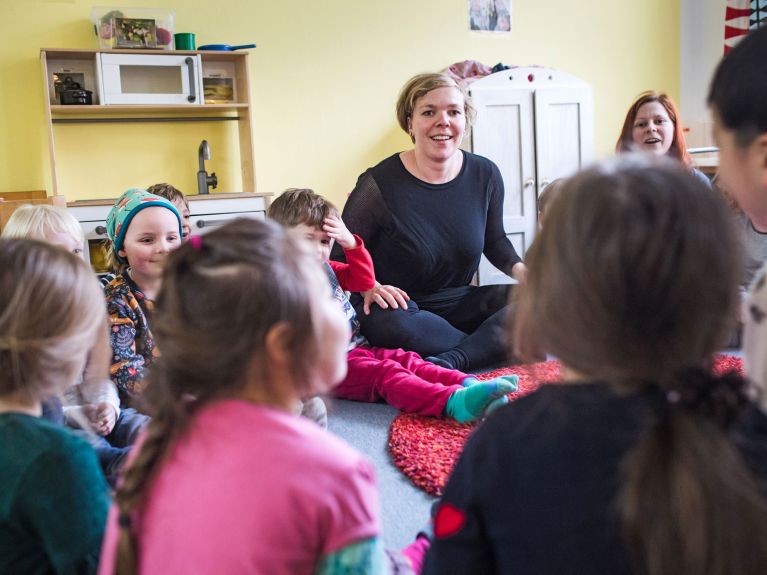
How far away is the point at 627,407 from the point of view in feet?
2.03

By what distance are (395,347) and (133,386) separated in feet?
2.82

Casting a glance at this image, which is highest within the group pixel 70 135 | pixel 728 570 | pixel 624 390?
pixel 70 135

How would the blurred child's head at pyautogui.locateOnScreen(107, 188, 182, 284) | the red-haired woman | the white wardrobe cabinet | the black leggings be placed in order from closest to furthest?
the blurred child's head at pyautogui.locateOnScreen(107, 188, 182, 284), the black leggings, the red-haired woman, the white wardrobe cabinet

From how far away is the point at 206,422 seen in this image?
28.6 inches

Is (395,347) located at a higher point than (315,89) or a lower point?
lower

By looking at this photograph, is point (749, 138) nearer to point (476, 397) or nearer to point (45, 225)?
point (476, 397)

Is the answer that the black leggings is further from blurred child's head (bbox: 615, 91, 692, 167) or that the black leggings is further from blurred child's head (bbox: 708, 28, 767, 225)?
blurred child's head (bbox: 708, 28, 767, 225)

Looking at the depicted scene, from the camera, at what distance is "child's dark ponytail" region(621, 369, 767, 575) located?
22.5 inches

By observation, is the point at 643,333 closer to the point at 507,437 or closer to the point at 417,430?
the point at 507,437

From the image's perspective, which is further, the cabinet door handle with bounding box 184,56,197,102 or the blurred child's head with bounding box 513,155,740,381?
the cabinet door handle with bounding box 184,56,197,102

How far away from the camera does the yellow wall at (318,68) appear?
12.3 ft

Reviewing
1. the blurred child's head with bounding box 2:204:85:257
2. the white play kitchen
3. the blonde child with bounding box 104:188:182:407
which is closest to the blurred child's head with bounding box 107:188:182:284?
the blonde child with bounding box 104:188:182:407

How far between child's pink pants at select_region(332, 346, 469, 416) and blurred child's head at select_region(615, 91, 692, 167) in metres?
1.22

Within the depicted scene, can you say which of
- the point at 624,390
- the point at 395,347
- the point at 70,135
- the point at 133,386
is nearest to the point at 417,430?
the point at 395,347
